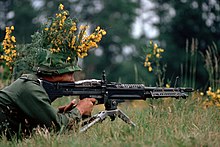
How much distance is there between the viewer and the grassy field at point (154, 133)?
6062 mm

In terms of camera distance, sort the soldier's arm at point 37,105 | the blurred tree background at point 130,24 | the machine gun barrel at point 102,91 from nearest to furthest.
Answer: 1. the soldier's arm at point 37,105
2. the machine gun barrel at point 102,91
3. the blurred tree background at point 130,24

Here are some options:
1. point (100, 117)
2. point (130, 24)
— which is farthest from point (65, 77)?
point (130, 24)

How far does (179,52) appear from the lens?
34500 millimetres

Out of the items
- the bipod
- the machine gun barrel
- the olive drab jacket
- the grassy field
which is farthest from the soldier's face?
the grassy field

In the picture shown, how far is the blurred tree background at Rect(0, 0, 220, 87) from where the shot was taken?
3334 centimetres

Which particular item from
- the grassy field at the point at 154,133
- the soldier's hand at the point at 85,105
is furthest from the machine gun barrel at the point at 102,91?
the grassy field at the point at 154,133

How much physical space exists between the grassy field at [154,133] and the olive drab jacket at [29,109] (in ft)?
0.59

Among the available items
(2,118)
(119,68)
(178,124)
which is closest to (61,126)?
(2,118)

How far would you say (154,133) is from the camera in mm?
6438

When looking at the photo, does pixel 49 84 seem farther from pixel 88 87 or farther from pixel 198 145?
pixel 198 145

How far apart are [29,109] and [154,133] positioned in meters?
1.43

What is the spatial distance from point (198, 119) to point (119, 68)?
33.3 metres

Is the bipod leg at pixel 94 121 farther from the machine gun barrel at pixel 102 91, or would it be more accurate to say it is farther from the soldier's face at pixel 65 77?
the soldier's face at pixel 65 77

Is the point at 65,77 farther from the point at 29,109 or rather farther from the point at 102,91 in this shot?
the point at 29,109
